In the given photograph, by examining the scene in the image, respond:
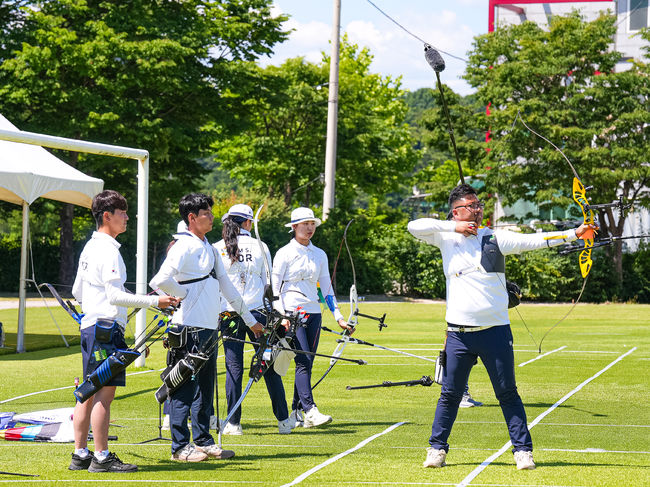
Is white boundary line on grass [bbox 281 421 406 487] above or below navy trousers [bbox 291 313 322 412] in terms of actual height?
below

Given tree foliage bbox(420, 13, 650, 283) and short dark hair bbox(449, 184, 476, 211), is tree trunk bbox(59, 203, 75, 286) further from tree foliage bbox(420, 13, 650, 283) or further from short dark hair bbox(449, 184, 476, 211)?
short dark hair bbox(449, 184, 476, 211)

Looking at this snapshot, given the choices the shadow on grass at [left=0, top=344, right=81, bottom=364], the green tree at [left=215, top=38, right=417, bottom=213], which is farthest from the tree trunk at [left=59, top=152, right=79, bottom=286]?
the shadow on grass at [left=0, top=344, right=81, bottom=364]

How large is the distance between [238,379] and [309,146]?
132 ft

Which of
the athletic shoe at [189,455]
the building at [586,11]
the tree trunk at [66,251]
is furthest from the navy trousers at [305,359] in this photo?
the building at [586,11]

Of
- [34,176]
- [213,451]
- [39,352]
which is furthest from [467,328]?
[39,352]

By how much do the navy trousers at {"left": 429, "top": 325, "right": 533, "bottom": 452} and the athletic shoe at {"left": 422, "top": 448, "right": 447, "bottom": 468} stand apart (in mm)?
37

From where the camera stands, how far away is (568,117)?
112ft

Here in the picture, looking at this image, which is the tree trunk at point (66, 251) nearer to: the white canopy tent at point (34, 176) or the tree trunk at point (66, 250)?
the tree trunk at point (66, 250)

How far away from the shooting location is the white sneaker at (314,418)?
844cm

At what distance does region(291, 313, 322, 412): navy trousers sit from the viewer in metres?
8.52

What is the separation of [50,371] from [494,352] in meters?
8.55

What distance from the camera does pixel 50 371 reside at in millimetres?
13250

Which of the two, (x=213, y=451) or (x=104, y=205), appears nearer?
(x=104, y=205)

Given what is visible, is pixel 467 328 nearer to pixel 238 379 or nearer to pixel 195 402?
pixel 195 402
